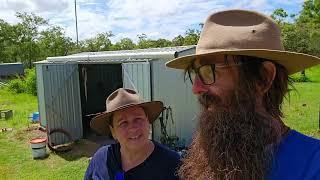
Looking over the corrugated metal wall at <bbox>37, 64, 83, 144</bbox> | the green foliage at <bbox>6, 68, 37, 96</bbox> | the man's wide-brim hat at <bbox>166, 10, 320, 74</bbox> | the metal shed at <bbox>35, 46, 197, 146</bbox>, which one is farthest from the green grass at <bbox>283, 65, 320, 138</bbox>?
the green foliage at <bbox>6, 68, 37, 96</bbox>

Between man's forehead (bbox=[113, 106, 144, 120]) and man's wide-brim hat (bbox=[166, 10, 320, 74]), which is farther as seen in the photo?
man's forehead (bbox=[113, 106, 144, 120])

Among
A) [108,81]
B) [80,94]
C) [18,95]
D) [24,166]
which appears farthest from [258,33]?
[18,95]

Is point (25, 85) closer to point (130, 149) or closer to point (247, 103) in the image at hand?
point (130, 149)

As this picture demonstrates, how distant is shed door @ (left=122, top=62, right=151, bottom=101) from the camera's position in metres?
9.17

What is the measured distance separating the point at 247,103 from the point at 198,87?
216 millimetres

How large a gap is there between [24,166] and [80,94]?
341 centimetres

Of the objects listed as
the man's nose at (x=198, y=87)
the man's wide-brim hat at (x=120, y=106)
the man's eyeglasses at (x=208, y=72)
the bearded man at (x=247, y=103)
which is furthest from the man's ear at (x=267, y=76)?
the man's wide-brim hat at (x=120, y=106)

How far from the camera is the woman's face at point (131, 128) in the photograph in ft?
9.07

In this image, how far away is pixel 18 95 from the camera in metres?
27.0

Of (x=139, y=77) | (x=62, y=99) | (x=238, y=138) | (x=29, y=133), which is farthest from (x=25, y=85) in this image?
(x=238, y=138)

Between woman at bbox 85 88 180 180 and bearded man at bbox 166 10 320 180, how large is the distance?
1053 millimetres

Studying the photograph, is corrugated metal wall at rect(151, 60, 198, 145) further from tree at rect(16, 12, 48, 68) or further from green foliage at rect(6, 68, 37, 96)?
tree at rect(16, 12, 48, 68)

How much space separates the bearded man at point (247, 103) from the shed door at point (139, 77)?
24.9 ft

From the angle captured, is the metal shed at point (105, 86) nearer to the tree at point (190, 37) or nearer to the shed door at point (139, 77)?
the shed door at point (139, 77)
